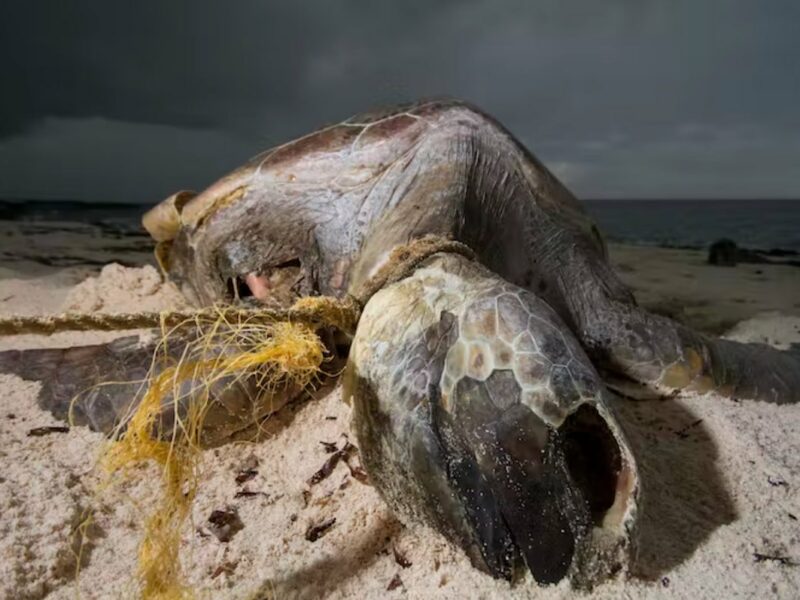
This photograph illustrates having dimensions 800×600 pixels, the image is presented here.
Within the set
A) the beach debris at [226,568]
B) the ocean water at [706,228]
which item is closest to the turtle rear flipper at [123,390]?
the beach debris at [226,568]

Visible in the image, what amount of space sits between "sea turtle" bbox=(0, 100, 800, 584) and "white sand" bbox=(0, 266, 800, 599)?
0.08 metres

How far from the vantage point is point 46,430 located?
1.42 m

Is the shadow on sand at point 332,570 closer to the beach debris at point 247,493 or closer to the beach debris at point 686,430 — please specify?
the beach debris at point 247,493

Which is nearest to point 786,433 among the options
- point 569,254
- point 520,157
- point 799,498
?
point 799,498

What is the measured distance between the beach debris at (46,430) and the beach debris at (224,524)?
0.51 metres

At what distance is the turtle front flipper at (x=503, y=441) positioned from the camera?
94 centimetres

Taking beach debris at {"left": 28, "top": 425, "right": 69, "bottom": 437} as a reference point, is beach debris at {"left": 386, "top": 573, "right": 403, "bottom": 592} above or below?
below

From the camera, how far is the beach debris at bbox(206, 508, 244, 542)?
1136 millimetres

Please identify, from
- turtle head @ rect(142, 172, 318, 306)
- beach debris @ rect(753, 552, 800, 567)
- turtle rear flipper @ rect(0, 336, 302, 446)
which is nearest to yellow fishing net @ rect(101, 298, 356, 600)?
turtle rear flipper @ rect(0, 336, 302, 446)

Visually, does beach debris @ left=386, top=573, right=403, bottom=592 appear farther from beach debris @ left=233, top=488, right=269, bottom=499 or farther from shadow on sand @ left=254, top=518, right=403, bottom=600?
beach debris @ left=233, top=488, right=269, bottom=499

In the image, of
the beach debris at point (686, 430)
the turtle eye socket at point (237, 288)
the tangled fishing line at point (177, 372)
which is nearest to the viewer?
the tangled fishing line at point (177, 372)

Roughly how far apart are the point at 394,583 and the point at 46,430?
0.96 meters

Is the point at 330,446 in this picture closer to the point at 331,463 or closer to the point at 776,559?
the point at 331,463

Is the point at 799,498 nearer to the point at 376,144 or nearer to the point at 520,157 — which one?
the point at 520,157
